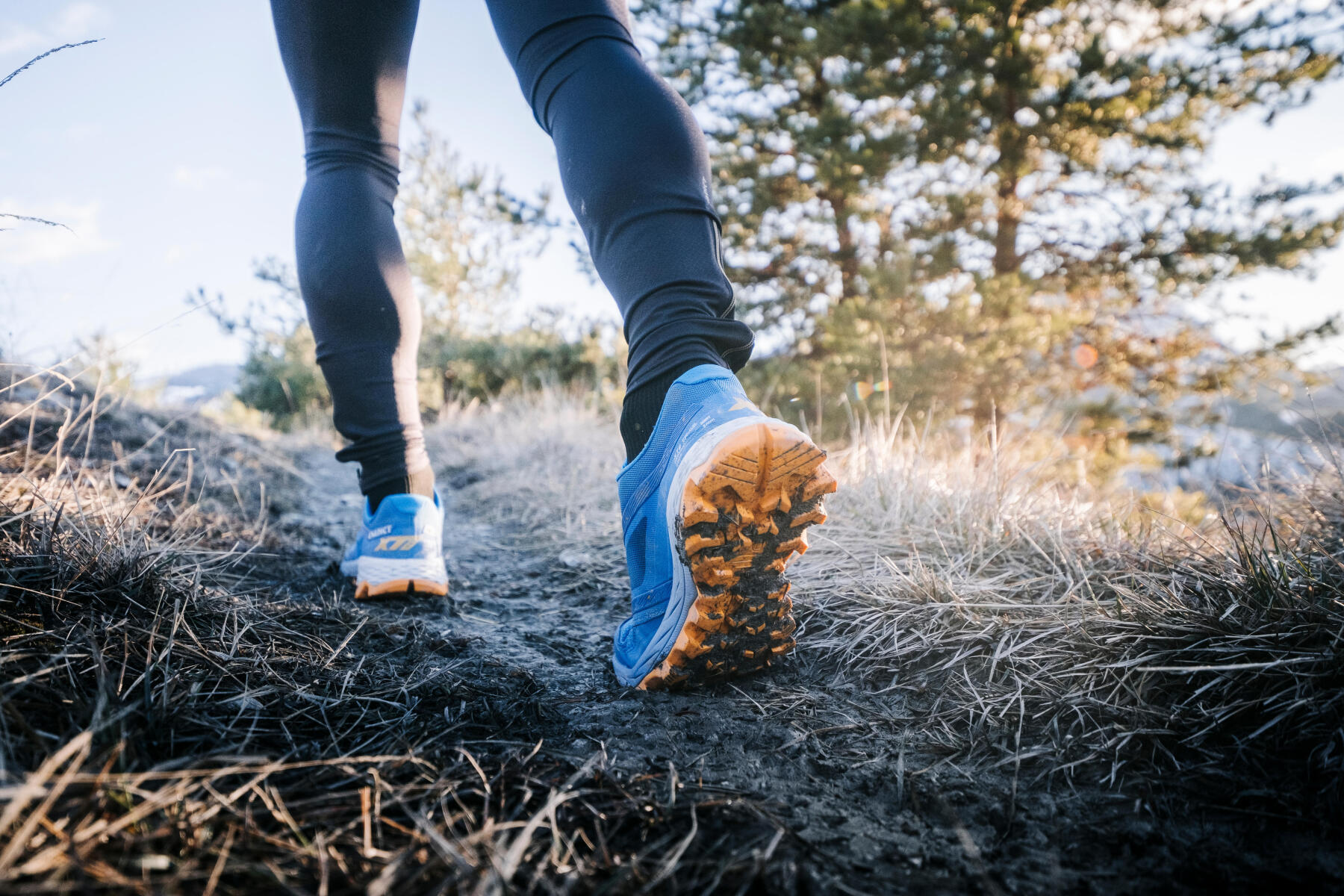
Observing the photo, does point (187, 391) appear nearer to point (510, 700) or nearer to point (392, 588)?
point (392, 588)

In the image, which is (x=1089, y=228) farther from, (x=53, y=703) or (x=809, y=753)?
(x=53, y=703)

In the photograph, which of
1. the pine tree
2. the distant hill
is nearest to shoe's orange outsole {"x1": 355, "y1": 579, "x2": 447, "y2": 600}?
the distant hill

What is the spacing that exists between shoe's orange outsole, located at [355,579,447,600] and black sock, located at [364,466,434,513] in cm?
16

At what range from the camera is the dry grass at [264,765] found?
0.41m

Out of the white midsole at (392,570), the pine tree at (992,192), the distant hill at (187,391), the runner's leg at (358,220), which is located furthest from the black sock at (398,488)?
the pine tree at (992,192)

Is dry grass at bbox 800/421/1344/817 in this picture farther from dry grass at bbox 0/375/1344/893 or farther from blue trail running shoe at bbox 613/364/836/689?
blue trail running shoe at bbox 613/364/836/689

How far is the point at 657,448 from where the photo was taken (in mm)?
901

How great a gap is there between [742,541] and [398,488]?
85cm

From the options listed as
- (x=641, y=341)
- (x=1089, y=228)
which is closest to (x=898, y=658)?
(x=641, y=341)

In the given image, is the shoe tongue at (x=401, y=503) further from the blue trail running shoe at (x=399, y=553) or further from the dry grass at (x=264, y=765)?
the dry grass at (x=264, y=765)

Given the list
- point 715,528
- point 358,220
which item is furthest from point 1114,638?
point 358,220

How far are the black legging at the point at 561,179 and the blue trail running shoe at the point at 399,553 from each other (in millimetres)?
73

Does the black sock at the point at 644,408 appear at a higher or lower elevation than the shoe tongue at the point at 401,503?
higher

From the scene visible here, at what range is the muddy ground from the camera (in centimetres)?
53
